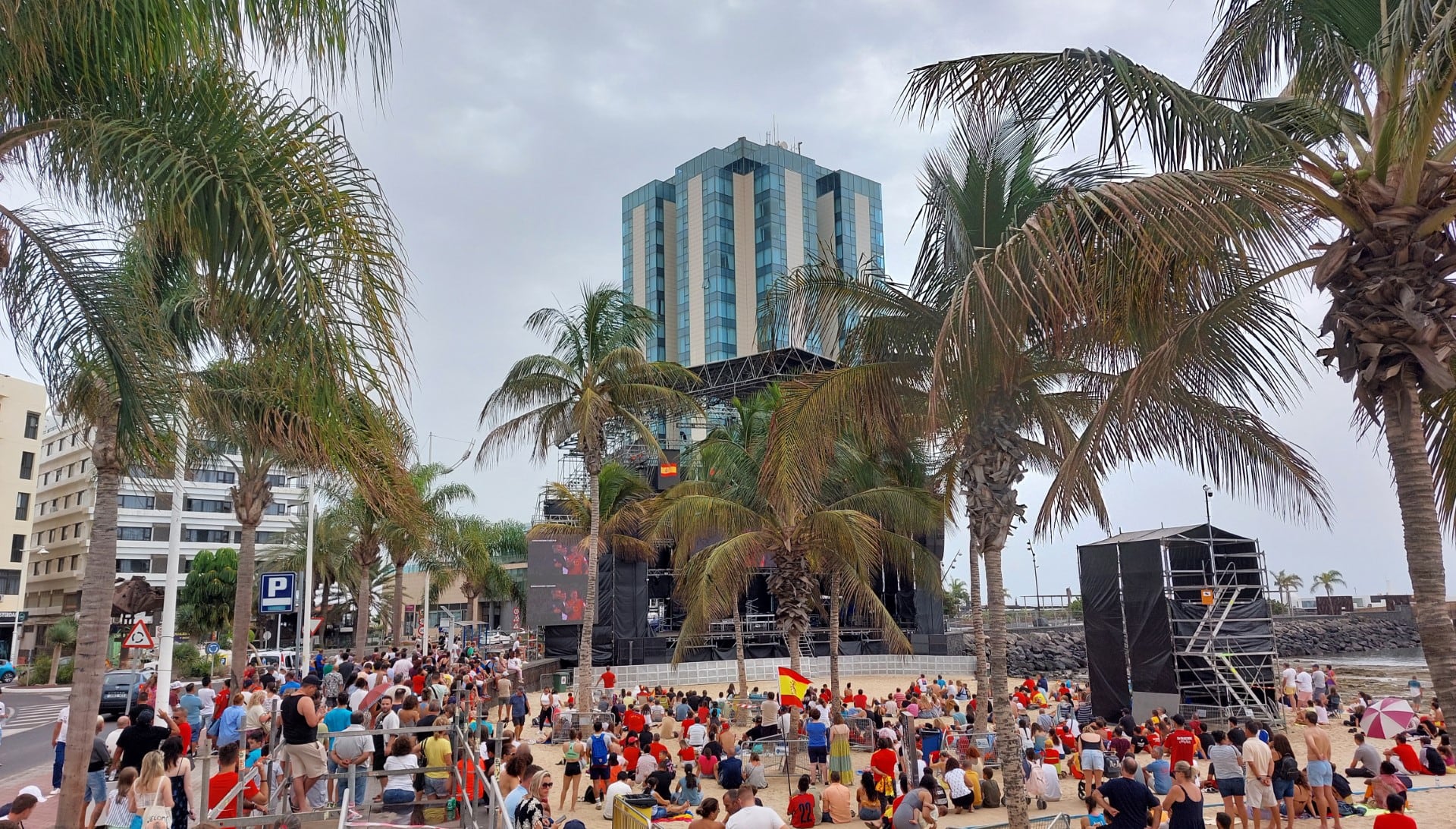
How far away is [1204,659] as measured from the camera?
21984mm

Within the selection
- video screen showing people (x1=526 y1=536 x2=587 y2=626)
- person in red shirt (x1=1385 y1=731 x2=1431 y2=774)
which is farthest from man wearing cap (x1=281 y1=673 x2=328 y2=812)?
video screen showing people (x1=526 y1=536 x2=587 y2=626)

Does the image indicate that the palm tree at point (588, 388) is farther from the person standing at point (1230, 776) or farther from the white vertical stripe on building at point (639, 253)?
the white vertical stripe on building at point (639, 253)

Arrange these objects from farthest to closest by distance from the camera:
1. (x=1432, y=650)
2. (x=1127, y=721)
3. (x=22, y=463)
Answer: (x=22, y=463) < (x=1127, y=721) < (x=1432, y=650)

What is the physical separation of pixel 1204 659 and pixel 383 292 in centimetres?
2226

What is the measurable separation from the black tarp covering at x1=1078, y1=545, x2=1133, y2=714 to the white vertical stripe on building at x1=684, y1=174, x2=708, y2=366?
72801mm

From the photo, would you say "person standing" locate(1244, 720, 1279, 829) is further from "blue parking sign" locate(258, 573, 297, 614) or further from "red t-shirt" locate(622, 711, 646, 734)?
"blue parking sign" locate(258, 573, 297, 614)

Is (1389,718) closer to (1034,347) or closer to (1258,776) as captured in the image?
(1258,776)

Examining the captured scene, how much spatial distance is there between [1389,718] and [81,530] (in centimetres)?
7236

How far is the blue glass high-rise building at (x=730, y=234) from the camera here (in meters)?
95.1

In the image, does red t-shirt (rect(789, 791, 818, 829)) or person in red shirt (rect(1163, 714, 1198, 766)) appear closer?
red t-shirt (rect(789, 791, 818, 829))

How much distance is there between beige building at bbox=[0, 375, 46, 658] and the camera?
48156 millimetres

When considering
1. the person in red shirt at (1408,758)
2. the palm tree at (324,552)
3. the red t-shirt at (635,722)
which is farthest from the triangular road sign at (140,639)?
the person in red shirt at (1408,758)

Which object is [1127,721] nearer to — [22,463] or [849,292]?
[849,292]

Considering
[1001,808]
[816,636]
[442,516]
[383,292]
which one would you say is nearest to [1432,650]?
[383,292]
